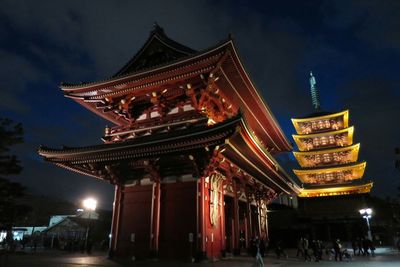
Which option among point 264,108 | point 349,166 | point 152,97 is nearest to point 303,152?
point 349,166

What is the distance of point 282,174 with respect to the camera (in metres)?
26.2

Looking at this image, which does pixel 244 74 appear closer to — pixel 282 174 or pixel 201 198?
pixel 201 198

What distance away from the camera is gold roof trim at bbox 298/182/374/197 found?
147 ft

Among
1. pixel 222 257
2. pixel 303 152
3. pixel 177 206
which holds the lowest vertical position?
pixel 222 257

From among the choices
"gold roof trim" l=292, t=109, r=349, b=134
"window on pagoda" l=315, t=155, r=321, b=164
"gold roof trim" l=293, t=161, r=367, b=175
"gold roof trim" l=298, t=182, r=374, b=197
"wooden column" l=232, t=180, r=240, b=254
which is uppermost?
"gold roof trim" l=292, t=109, r=349, b=134

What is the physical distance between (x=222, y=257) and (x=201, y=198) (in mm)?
4843

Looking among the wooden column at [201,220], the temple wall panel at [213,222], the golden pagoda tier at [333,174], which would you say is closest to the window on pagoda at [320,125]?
the golden pagoda tier at [333,174]

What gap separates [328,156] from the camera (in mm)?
49000

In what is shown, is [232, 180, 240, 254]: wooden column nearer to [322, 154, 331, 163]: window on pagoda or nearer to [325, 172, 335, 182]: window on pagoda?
[325, 172, 335, 182]: window on pagoda

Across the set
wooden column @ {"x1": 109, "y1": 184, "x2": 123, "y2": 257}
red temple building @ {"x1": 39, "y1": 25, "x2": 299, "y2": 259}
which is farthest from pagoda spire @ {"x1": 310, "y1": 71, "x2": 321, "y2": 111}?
wooden column @ {"x1": 109, "y1": 184, "x2": 123, "y2": 257}

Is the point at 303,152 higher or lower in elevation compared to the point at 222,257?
higher

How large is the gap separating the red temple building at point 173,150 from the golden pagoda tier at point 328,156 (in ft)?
90.7

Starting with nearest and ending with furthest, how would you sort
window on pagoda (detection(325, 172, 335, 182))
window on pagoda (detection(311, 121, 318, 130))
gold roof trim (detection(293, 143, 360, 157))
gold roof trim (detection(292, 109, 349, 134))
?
1. gold roof trim (detection(293, 143, 360, 157))
2. window on pagoda (detection(325, 172, 335, 182))
3. gold roof trim (detection(292, 109, 349, 134))
4. window on pagoda (detection(311, 121, 318, 130))

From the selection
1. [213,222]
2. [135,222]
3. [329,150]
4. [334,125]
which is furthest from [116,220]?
[334,125]
